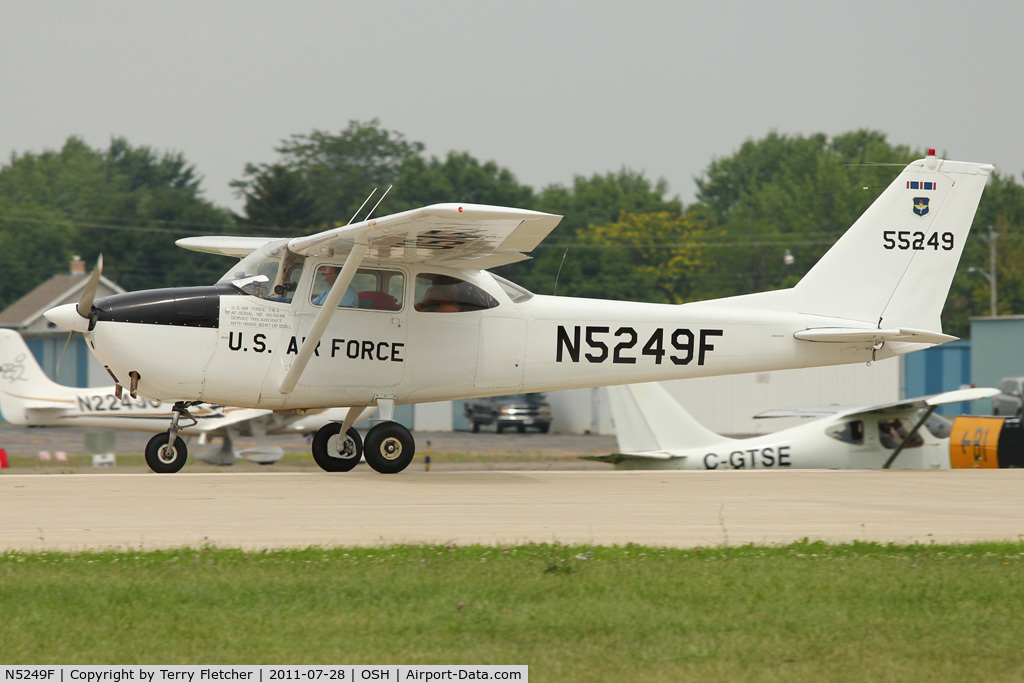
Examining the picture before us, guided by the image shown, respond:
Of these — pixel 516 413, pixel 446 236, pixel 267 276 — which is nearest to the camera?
pixel 446 236

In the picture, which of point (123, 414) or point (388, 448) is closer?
point (388, 448)

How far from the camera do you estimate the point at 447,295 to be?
1265cm

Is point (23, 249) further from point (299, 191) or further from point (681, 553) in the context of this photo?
point (681, 553)

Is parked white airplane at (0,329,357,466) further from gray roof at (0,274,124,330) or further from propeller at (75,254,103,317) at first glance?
gray roof at (0,274,124,330)

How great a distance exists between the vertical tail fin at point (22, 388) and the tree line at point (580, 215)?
45493 millimetres

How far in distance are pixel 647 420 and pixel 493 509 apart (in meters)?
6.02

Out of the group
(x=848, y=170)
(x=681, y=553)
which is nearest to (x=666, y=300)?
(x=848, y=170)

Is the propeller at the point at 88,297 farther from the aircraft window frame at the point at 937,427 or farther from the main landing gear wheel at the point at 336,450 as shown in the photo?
the aircraft window frame at the point at 937,427

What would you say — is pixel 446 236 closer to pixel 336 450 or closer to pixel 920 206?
pixel 336 450

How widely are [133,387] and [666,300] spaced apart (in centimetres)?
6443

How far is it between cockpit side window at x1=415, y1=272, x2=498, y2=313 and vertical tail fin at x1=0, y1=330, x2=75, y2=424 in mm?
13637

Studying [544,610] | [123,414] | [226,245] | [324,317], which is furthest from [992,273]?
[544,610]

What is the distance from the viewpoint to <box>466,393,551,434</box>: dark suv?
39125 millimetres

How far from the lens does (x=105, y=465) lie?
20344 millimetres
